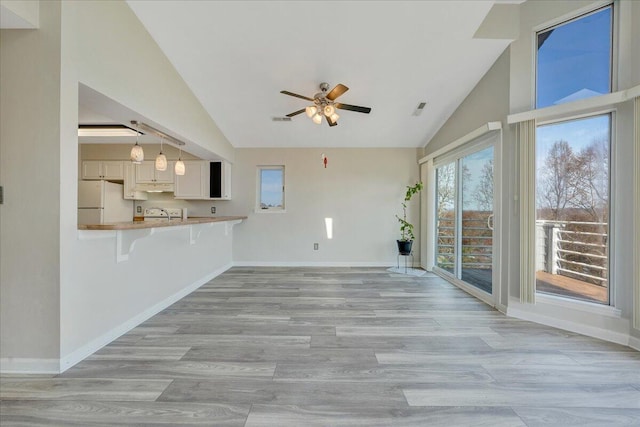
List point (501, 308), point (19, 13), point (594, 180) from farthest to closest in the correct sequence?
point (501, 308), point (594, 180), point (19, 13)

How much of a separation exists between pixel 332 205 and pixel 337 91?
269cm

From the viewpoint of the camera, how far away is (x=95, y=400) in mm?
1614

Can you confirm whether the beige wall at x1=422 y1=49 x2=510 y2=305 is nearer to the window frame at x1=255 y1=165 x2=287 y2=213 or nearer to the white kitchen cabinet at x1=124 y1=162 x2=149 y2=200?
the window frame at x1=255 y1=165 x2=287 y2=213

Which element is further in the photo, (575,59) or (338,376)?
(575,59)

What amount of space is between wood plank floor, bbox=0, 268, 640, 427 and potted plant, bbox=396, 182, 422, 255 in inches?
77.7

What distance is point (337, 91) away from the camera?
9.79 ft

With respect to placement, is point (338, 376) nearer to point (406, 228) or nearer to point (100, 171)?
point (406, 228)

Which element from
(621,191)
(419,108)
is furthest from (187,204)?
(621,191)

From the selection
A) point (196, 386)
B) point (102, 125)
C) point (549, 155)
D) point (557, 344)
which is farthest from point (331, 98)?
point (102, 125)

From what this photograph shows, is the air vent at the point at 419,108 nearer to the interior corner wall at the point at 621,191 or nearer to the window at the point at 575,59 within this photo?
the window at the point at 575,59

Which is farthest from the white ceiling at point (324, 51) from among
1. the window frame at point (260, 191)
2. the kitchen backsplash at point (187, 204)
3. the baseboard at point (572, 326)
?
the baseboard at point (572, 326)

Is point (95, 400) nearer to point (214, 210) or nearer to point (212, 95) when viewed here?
point (212, 95)

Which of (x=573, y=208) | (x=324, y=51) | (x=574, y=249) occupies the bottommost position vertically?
(x=574, y=249)

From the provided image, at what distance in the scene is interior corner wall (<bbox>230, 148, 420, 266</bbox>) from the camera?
5367 millimetres
